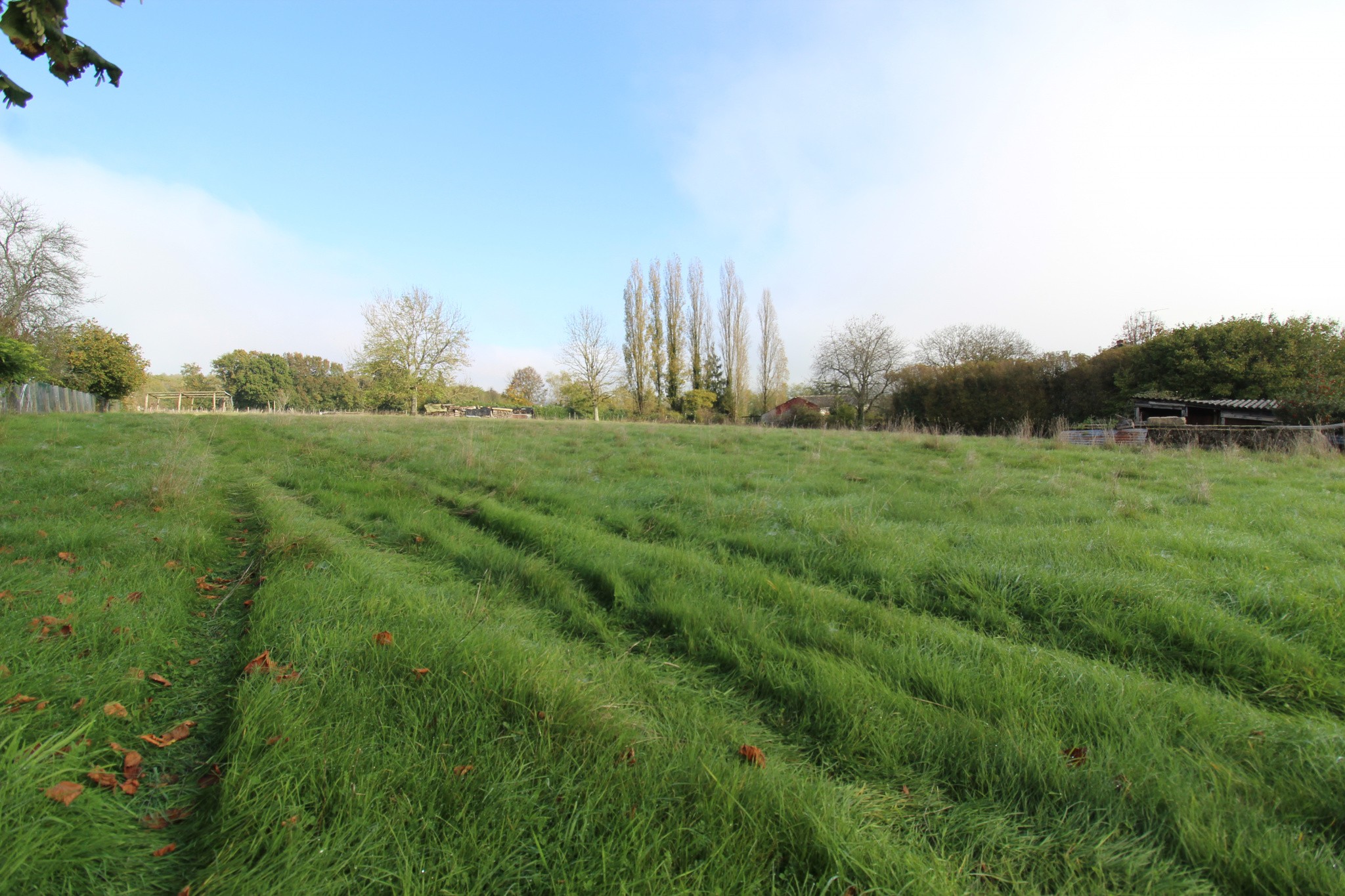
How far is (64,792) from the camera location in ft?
5.23

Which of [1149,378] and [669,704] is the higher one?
[1149,378]

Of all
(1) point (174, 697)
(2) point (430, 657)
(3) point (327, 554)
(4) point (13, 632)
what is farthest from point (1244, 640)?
(4) point (13, 632)

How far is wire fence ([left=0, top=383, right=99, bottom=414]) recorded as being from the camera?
65.5 feet

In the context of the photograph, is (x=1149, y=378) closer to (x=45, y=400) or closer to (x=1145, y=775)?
(x=1145, y=775)

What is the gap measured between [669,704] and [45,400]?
1419 inches

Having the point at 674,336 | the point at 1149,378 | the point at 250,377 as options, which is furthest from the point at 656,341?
the point at 250,377

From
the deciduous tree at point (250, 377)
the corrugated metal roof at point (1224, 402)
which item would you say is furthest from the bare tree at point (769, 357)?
the deciduous tree at point (250, 377)

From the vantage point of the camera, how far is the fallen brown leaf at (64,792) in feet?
5.16

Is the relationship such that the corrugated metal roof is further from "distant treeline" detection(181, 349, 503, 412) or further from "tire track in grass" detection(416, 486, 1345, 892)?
"distant treeline" detection(181, 349, 503, 412)

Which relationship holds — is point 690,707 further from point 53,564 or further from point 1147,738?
point 53,564

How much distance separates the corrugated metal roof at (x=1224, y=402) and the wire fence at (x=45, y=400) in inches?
1600

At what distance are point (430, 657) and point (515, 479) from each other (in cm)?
520

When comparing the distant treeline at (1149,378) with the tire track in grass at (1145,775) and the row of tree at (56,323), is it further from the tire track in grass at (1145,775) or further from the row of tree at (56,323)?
the row of tree at (56,323)

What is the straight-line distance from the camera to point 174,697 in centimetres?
238
